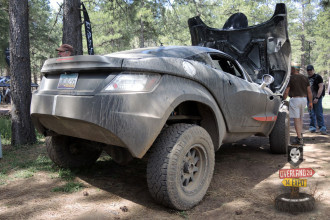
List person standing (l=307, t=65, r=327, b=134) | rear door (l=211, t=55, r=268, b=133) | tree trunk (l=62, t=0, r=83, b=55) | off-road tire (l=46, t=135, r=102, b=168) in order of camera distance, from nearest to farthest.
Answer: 1. rear door (l=211, t=55, r=268, b=133)
2. off-road tire (l=46, t=135, r=102, b=168)
3. tree trunk (l=62, t=0, r=83, b=55)
4. person standing (l=307, t=65, r=327, b=134)

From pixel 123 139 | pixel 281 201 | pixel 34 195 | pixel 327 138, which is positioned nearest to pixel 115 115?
pixel 123 139

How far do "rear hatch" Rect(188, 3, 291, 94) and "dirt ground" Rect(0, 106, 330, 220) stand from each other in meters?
2.38

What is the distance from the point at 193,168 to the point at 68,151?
72.0 inches

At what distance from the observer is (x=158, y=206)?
301 centimetres

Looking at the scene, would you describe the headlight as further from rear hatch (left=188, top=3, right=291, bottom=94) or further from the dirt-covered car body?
rear hatch (left=188, top=3, right=291, bottom=94)

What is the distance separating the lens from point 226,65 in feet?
14.2

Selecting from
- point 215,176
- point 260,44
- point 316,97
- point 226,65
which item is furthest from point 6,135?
point 316,97

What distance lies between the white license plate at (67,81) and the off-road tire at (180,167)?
100 cm

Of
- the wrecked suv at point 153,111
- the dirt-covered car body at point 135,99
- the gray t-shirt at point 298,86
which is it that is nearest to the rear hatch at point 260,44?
the gray t-shirt at point 298,86

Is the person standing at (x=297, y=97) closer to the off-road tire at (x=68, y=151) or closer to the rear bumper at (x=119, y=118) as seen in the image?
the off-road tire at (x=68, y=151)

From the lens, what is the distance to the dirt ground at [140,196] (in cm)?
282

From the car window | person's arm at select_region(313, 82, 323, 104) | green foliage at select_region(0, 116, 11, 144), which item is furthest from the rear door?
green foliage at select_region(0, 116, 11, 144)

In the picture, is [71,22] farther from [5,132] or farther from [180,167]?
[180,167]

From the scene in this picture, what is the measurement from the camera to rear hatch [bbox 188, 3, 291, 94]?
245 inches
